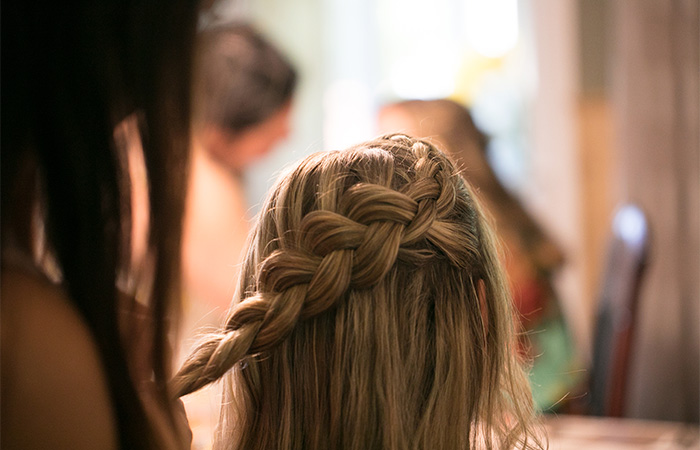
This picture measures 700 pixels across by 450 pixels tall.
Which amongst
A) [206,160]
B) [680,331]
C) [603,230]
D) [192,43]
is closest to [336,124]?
[206,160]

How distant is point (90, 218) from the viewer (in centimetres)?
35

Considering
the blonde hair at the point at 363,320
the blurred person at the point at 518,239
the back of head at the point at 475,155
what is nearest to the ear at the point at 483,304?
the blonde hair at the point at 363,320

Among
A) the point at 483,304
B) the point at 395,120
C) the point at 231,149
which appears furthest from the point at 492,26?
the point at 483,304

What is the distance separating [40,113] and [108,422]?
7.2 inches

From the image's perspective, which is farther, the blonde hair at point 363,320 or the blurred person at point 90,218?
the blonde hair at point 363,320

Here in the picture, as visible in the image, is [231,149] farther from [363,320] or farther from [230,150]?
[363,320]

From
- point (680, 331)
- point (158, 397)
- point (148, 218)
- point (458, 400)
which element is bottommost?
point (680, 331)

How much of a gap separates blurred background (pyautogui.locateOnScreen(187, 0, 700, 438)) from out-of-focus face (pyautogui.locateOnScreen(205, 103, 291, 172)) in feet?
0.79

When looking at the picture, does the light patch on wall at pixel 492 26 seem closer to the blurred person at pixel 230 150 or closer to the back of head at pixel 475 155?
the back of head at pixel 475 155

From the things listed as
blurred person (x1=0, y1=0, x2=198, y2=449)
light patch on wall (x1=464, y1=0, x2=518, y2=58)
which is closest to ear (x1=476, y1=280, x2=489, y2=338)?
blurred person (x1=0, y1=0, x2=198, y2=449)

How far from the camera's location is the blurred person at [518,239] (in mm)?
1554

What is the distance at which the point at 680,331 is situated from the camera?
1714 millimetres

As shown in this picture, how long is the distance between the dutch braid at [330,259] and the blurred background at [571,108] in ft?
2.03

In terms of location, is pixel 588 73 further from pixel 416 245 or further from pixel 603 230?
pixel 416 245
